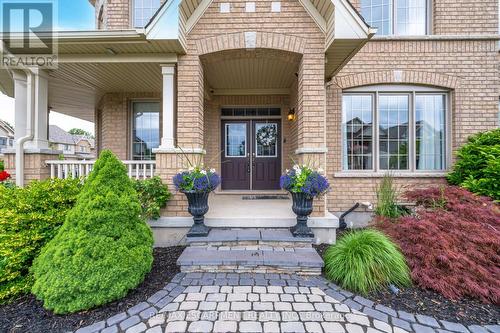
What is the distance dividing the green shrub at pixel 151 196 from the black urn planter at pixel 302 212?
2067mm

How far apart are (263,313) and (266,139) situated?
5.05 meters

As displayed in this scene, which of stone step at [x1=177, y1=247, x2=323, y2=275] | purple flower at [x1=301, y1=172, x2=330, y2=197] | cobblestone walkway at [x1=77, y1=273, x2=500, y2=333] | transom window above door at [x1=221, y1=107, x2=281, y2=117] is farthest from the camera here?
transom window above door at [x1=221, y1=107, x2=281, y2=117]

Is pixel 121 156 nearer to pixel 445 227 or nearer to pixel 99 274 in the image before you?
pixel 99 274

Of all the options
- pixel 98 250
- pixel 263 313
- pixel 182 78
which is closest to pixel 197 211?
pixel 98 250

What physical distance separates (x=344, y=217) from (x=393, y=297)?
8.94ft

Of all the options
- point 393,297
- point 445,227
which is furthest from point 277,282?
point 445,227

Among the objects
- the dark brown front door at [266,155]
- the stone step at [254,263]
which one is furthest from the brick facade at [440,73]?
the stone step at [254,263]

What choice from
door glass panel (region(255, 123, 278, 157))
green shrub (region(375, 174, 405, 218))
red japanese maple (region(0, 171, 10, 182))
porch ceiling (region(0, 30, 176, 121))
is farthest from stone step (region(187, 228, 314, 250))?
door glass panel (region(255, 123, 278, 157))

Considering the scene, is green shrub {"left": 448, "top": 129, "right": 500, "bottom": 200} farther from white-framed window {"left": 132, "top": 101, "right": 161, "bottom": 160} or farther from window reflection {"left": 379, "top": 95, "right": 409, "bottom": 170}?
white-framed window {"left": 132, "top": 101, "right": 161, "bottom": 160}

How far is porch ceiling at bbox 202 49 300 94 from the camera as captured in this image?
4.14 m

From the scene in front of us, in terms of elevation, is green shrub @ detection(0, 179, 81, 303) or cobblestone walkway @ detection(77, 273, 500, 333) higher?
green shrub @ detection(0, 179, 81, 303)

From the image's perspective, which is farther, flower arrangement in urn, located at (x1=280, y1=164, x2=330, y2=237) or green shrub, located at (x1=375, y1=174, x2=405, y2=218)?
green shrub, located at (x1=375, y1=174, x2=405, y2=218)

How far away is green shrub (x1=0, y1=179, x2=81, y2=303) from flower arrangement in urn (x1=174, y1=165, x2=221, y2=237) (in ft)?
4.57

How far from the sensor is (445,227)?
2.99 metres
